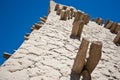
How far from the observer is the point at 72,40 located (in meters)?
5.84

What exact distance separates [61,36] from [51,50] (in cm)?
150

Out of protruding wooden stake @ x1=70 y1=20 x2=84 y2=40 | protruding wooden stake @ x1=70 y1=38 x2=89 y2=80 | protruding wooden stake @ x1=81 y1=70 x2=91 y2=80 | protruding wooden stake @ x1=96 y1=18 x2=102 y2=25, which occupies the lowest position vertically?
protruding wooden stake @ x1=81 y1=70 x2=91 y2=80

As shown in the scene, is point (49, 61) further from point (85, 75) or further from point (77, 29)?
point (77, 29)

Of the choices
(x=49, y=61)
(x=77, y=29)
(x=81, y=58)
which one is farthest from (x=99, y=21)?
(x=81, y=58)

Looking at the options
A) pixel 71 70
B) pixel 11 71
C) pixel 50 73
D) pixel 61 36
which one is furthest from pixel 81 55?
pixel 61 36

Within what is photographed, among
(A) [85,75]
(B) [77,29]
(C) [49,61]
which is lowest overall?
(A) [85,75]

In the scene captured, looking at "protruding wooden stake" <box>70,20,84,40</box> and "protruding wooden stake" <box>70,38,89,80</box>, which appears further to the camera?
"protruding wooden stake" <box>70,20,84,40</box>

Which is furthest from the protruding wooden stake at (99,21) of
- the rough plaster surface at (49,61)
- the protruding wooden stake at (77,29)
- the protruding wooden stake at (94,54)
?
the protruding wooden stake at (94,54)

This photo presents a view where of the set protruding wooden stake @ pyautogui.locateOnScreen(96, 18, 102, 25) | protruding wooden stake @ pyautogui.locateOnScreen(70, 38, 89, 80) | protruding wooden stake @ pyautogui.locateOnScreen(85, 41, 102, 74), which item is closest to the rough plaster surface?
protruding wooden stake @ pyautogui.locateOnScreen(70, 38, 89, 80)

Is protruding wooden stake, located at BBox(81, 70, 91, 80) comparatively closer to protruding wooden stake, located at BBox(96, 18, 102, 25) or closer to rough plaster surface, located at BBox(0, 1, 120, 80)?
rough plaster surface, located at BBox(0, 1, 120, 80)

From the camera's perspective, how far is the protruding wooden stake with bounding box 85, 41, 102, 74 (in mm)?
3500

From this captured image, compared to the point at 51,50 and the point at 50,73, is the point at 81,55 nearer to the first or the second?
the point at 50,73

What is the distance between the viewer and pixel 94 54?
11.6ft

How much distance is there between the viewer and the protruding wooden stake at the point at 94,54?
350 centimetres
